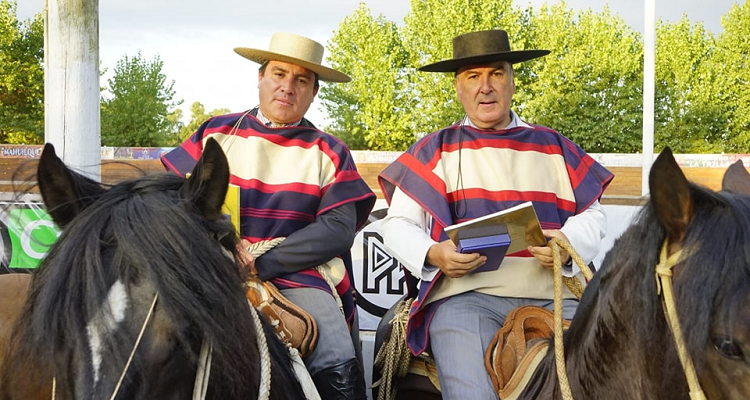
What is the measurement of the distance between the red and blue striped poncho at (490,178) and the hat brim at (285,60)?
2.17ft

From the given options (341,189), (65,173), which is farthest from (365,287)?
(65,173)

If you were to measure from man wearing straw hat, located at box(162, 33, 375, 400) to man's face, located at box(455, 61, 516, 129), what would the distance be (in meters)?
0.66

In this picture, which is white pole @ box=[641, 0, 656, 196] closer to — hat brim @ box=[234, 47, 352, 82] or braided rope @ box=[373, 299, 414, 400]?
hat brim @ box=[234, 47, 352, 82]

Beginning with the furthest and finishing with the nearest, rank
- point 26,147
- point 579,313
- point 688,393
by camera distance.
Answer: point 26,147, point 579,313, point 688,393

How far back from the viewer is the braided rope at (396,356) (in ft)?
11.1

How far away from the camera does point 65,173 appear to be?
207 cm

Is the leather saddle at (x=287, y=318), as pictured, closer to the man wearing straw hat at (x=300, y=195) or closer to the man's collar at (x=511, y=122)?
the man wearing straw hat at (x=300, y=195)

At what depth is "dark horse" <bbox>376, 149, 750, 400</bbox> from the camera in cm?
163

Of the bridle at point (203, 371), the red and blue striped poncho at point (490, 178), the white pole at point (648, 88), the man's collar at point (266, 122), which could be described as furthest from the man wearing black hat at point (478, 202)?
the white pole at point (648, 88)

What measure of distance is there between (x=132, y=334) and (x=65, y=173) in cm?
59

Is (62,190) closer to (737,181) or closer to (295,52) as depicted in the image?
(295,52)

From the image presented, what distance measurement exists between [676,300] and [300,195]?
2010 mm

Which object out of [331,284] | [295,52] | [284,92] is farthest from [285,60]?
[331,284]

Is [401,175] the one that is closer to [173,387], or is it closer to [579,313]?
[579,313]
